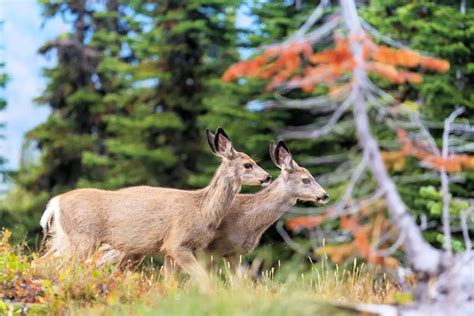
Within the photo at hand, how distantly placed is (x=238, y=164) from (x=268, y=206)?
0.67 meters

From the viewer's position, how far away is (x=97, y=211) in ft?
37.3

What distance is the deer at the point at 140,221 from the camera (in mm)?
11219

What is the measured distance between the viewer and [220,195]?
11.5 meters

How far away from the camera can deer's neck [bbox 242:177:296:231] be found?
11909 millimetres

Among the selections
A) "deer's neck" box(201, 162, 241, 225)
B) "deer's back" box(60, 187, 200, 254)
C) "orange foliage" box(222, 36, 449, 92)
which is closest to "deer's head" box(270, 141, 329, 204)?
"deer's neck" box(201, 162, 241, 225)

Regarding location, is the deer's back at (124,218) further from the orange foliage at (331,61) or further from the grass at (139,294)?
the orange foliage at (331,61)

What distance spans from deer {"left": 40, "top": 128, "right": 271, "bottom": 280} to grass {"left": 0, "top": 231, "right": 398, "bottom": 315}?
1229 millimetres

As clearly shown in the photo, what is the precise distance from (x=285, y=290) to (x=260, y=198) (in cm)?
384

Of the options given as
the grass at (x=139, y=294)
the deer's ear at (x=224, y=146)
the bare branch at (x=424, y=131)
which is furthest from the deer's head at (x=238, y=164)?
the bare branch at (x=424, y=131)

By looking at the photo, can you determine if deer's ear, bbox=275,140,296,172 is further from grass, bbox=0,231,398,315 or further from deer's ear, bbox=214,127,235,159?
grass, bbox=0,231,398,315

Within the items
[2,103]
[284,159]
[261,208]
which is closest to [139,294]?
[261,208]

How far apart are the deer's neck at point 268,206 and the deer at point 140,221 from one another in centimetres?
44

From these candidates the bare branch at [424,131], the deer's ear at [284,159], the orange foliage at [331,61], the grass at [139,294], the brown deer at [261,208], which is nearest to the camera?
the orange foliage at [331,61]

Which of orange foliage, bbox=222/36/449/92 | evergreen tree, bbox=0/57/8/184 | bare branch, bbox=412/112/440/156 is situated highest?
orange foliage, bbox=222/36/449/92
